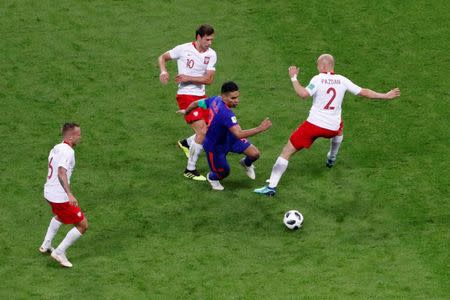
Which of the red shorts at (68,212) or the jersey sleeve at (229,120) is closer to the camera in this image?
the red shorts at (68,212)

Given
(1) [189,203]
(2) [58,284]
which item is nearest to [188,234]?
(1) [189,203]

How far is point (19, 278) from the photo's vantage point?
16.4 meters

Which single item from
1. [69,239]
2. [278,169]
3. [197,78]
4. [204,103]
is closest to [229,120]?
[204,103]

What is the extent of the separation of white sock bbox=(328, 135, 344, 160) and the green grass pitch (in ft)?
0.96

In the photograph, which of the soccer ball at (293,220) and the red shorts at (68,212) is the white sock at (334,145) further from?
the red shorts at (68,212)

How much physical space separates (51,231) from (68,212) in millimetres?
502

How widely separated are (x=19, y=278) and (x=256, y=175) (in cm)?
504

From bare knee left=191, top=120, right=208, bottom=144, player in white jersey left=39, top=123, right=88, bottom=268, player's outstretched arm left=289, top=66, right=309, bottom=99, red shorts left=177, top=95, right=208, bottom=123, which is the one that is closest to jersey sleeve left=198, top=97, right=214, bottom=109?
red shorts left=177, top=95, right=208, bottom=123

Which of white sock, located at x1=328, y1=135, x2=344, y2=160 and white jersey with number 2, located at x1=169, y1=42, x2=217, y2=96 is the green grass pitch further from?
white jersey with number 2, located at x1=169, y1=42, x2=217, y2=96

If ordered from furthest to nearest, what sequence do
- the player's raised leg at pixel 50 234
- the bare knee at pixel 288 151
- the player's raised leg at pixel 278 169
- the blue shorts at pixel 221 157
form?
the blue shorts at pixel 221 157 < the bare knee at pixel 288 151 < the player's raised leg at pixel 278 169 < the player's raised leg at pixel 50 234

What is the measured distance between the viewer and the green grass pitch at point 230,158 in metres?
16.5

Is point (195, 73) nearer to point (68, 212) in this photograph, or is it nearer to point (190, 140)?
point (190, 140)

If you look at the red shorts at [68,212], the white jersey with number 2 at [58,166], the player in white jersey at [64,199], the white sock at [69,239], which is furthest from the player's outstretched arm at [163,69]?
the white sock at [69,239]

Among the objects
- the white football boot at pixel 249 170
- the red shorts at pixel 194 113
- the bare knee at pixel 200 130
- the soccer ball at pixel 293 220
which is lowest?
the white football boot at pixel 249 170
